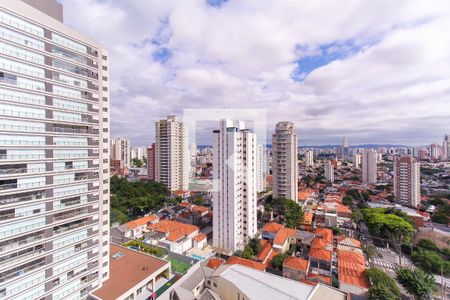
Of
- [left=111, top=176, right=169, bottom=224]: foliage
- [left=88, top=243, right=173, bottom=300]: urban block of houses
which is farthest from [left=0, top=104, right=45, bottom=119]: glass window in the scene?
[left=111, top=176, right=169, bottom=224]: foliage

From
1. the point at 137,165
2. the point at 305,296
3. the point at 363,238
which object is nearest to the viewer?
the point at 305,296

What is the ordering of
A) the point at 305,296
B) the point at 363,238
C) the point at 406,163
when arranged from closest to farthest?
the point at 305,296
the point at 363,238
the point at 406,163

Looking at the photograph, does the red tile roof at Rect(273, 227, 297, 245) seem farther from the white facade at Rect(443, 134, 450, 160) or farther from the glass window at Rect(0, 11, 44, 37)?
the white facade at Rect(443, 134, 450, 160)

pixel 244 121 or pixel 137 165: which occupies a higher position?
pixel 244 121

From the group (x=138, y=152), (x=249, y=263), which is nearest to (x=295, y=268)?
(x=249, y=263)

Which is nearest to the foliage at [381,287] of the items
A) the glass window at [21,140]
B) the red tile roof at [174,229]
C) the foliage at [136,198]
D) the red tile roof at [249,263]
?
the red tile roof at [249,263]

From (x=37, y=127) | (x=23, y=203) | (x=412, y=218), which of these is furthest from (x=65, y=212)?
(x=412, y=218)

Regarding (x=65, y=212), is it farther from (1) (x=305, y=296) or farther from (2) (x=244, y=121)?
(2) (x=244, y=121)
